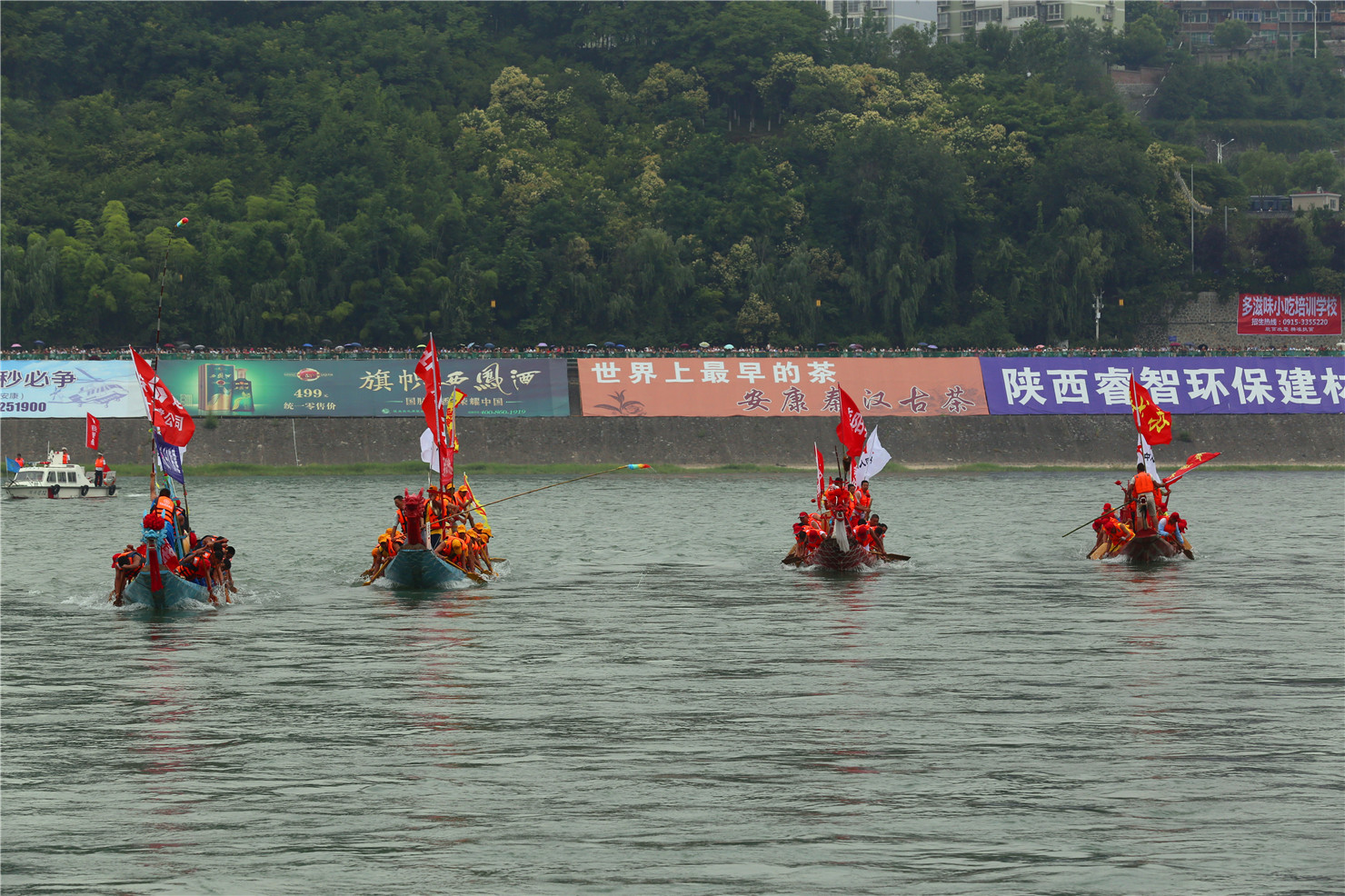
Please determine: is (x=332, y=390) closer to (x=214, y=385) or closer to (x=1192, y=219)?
(x=214, y=385)

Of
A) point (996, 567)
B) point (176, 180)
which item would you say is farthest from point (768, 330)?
point (996, 567)

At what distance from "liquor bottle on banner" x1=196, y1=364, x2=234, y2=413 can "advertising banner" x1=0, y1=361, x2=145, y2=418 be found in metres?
3.31

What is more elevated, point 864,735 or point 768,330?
point 768,330

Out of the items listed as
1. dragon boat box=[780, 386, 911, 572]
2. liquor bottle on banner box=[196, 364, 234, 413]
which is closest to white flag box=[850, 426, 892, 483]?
dragon boat box=[780, 386, 911, 572]

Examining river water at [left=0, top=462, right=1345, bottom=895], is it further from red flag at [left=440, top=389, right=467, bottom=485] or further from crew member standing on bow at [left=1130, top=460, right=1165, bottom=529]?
red flag at [left=440, top=389, right=467, bottom=485]

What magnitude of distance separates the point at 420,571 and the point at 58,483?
40.8 m

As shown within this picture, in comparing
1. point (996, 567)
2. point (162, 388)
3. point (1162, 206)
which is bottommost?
point (996, 567)

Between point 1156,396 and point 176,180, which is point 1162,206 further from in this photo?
point 176,180

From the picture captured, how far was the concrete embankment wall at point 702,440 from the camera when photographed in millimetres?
84938

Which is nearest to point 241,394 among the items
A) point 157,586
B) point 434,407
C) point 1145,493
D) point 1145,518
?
point 434,407

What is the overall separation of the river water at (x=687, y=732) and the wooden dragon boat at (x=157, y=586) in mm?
487

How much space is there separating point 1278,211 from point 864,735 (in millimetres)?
133748

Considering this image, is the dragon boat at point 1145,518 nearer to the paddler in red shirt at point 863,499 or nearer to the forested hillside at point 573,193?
the paddler in red shirt at point 863,499

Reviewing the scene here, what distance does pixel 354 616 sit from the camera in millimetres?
33750
